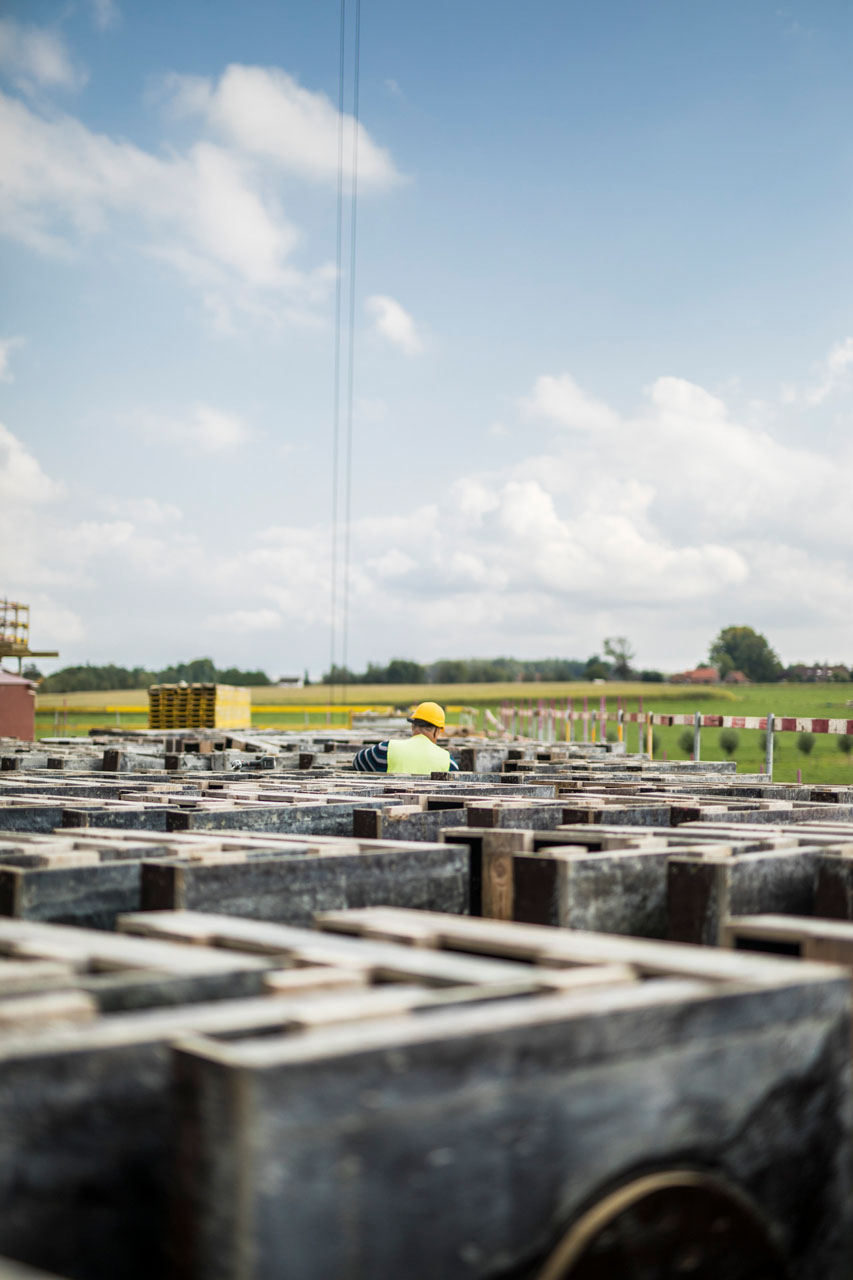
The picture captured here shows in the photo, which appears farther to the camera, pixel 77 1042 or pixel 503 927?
pixel 503 927

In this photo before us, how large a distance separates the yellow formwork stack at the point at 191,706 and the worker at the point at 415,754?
2201cm

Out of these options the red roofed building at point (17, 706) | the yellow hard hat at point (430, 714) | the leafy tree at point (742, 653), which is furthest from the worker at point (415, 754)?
the leafy tree at point (742, 653)

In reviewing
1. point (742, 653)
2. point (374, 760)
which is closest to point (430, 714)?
point (374, 760)

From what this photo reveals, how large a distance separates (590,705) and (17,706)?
42573mm

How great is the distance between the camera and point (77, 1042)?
5.27 ft

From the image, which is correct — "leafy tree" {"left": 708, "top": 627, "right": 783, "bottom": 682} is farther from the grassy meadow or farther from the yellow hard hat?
the yellow hard hat

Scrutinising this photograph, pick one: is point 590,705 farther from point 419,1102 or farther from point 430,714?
point 419,1102

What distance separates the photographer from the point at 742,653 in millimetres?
97125

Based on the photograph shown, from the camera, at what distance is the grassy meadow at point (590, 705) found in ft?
98.2

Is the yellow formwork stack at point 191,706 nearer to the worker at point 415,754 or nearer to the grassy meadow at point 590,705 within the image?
the grassy meadow at point 590,705

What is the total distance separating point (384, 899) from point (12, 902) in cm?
106

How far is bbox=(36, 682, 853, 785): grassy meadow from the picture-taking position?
29.9 meters

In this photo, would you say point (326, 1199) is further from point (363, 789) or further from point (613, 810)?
point (363, 789)

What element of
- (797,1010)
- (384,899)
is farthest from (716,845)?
(797,1010)
